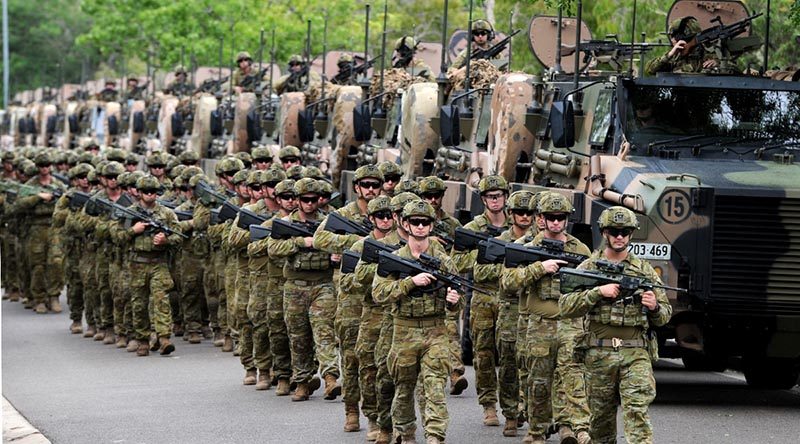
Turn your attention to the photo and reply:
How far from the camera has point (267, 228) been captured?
48.9 ft

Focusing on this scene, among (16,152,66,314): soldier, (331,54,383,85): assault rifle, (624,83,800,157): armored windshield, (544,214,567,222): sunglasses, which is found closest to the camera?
(544,214,567,222): sunglasses

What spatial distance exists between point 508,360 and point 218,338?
7182mm

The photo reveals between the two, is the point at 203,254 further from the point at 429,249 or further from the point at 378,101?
the point at 429,249

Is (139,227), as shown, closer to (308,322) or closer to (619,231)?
(308,322)

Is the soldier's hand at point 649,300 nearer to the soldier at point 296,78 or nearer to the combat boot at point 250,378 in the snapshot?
the combat boot at point 250,378

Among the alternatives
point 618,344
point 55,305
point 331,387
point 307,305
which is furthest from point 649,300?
point 55,305

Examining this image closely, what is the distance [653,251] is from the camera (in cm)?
1267

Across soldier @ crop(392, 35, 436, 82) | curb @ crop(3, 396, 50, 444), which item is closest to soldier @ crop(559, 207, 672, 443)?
curb @ crop(3, 396, 50, 444)

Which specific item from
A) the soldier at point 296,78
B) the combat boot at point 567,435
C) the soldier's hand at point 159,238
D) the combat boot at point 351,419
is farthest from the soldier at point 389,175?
the soldier at point 296,78

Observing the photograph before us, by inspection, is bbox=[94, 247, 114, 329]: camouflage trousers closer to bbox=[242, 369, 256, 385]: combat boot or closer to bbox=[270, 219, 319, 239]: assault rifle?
bbox=[242, 369, 256, 385]: combat boot

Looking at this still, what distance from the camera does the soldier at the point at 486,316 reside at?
12.7 m

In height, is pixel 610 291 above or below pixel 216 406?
above

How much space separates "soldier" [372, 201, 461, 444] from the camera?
11.1 metres

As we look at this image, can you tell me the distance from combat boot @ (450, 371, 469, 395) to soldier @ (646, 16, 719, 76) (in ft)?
11.3
